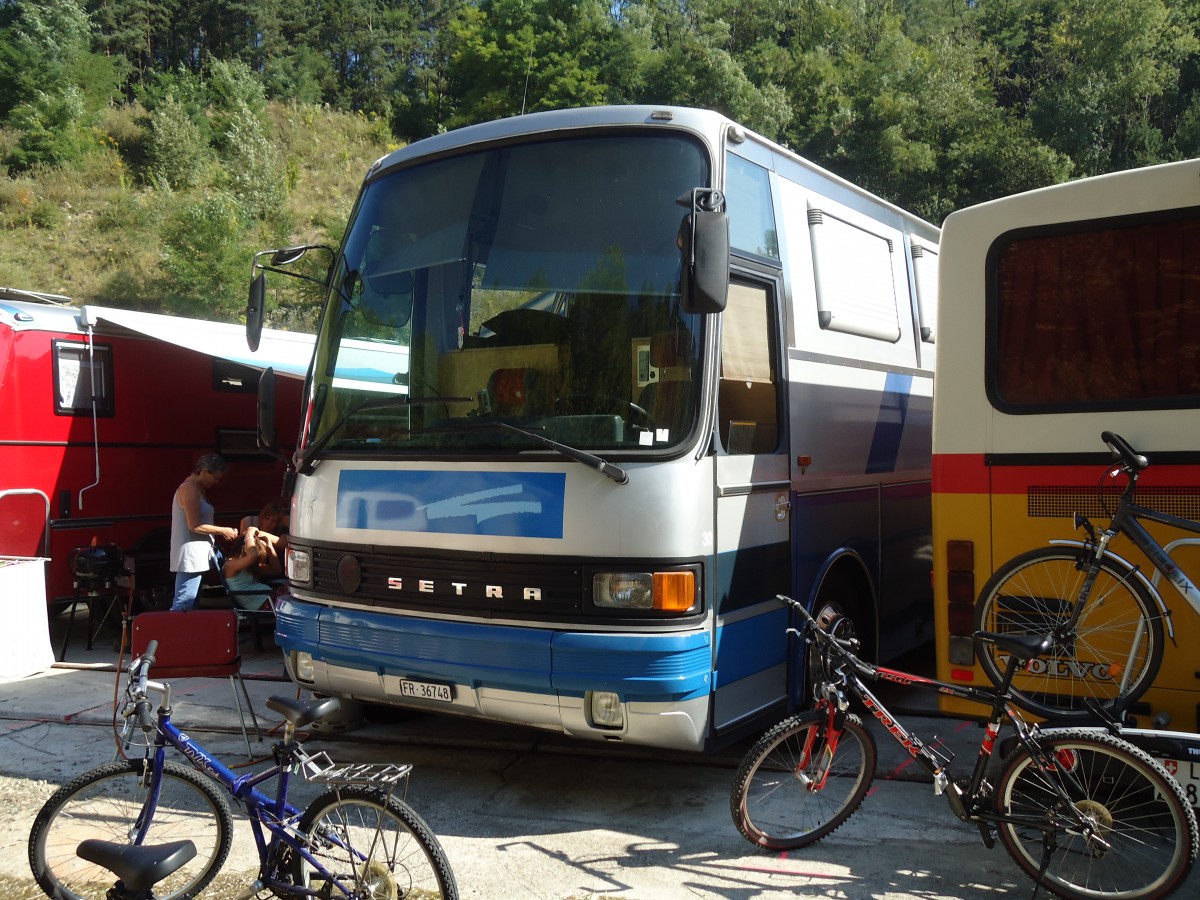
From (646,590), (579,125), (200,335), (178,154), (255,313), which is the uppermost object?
(178,154)

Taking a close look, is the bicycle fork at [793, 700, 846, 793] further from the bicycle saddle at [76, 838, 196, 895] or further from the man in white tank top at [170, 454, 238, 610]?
the man in white tank top at [170, 454, 238, 610]

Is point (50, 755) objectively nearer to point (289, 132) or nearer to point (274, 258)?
point (274, 258)

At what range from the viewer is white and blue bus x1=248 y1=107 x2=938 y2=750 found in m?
A: 4.64

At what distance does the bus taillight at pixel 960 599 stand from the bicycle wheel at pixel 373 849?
265cm

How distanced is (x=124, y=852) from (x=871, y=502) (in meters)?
4.49

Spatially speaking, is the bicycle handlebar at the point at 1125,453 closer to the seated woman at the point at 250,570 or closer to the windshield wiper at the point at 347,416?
the windshield wiper at the point at 347,416

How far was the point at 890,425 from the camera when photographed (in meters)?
6.76

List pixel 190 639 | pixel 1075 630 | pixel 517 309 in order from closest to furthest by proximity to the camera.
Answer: pixel 1075 630, pixel 517 309, pixel 190 639

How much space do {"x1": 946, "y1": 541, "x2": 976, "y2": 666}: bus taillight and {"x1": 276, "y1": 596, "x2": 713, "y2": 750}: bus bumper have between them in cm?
121

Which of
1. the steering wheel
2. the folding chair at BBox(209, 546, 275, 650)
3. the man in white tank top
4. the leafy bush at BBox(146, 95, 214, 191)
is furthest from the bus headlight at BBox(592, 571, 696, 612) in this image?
the leafy bush at BBox(146, 95, 214, 191)

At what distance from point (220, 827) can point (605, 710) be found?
1.63m

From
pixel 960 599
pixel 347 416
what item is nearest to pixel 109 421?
pixel 347 416

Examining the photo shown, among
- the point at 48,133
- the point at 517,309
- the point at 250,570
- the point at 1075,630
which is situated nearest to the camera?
the point at 1075,630

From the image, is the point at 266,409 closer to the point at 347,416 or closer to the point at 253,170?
the point at 347,416
